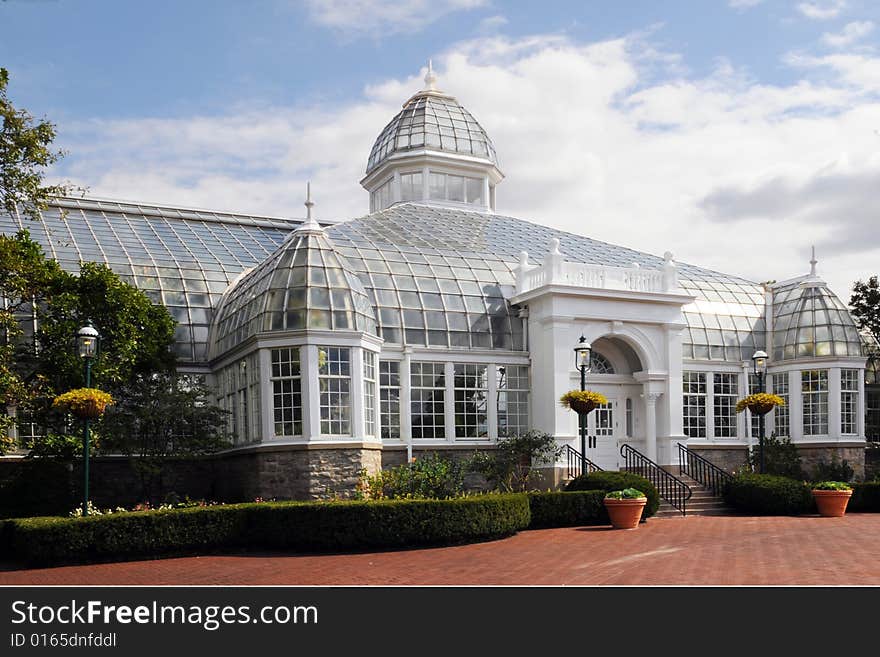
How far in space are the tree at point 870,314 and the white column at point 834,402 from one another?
14.3 ft

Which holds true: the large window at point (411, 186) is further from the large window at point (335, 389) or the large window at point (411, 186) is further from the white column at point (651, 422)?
the large window at point (335, 389)

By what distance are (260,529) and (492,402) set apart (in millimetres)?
9283

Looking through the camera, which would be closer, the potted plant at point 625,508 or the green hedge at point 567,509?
the potted plant at point 625,508

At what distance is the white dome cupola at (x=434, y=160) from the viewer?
35.5 meters

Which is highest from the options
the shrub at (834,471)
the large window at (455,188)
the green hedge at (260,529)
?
the large window at (455,188)

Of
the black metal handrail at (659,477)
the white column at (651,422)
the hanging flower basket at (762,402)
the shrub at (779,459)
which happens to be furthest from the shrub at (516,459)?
the shrub at (779,459)

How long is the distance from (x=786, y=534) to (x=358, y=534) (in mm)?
7941

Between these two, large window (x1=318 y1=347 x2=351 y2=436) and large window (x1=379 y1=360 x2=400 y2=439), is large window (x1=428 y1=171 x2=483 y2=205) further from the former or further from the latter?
large window (x1=318 y1=347 x2=351 y2=436)

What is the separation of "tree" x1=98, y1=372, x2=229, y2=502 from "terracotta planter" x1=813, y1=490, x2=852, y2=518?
1410 cm

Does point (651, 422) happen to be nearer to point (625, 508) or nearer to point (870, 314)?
point (625, 508)

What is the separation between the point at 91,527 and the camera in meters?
16.8

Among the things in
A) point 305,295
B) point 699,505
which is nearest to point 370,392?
point 305,295

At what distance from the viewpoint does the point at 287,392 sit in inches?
845
